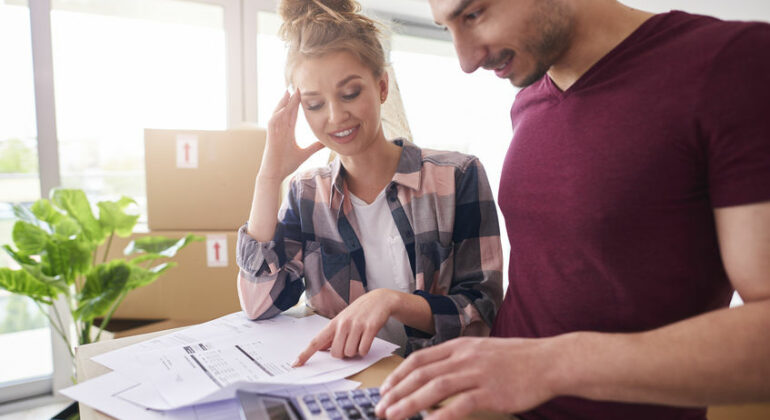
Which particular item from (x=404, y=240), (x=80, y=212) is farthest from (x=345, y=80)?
(x=80, y=212)

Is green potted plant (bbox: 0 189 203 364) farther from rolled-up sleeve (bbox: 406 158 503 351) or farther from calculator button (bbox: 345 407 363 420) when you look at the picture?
calculator button (bbox: 345 407 363 420)

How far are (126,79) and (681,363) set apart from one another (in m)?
2.61

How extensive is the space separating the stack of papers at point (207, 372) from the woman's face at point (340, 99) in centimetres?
41

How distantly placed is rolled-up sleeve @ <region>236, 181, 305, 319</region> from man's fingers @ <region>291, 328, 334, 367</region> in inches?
10.0

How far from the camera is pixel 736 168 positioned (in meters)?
0.46

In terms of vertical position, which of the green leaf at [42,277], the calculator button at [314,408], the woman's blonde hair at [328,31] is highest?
the woman's blonde hair at [328,31]

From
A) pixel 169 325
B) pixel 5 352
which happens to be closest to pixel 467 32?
pixel 169 325

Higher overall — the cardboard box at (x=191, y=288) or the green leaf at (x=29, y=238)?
the green leaf at (x=29, y=238)

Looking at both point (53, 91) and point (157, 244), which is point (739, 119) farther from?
point (53, 91)

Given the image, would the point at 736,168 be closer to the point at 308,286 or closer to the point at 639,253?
the point at 639,253

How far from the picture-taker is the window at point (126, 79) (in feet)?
7.19

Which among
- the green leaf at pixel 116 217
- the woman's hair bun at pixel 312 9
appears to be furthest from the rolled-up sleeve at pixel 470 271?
the green leaf at pixel 116 217

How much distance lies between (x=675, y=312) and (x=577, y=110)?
0.30 m

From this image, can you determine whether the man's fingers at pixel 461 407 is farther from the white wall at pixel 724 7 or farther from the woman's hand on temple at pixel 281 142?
the white wall at pixel 724 7
